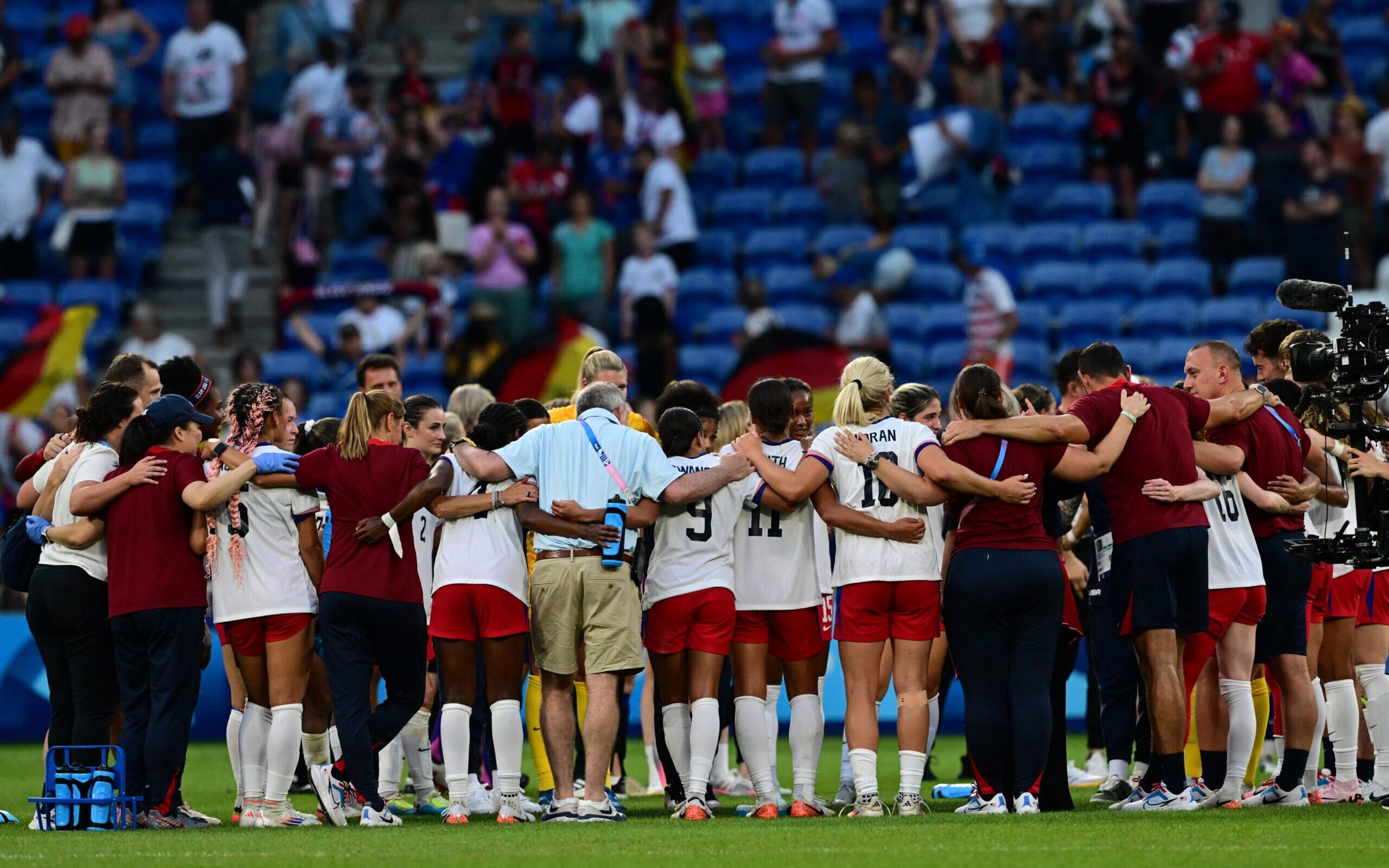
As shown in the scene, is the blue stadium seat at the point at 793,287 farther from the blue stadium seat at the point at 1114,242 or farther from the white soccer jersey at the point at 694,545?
the white soccer jersey at the point at 694,545

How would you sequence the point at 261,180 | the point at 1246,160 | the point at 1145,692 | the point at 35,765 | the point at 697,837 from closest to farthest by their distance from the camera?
1. the point at 697,837
2. the point at 1145,692
3. the point at 35,765
4. the point at 1246,160
5. the point at 261,180

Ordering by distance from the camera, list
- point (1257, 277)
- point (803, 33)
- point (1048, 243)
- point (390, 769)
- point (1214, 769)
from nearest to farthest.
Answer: point (1214, 769), point (390, 769), point (1257, 277), point (1048, 243), point (803, 33)

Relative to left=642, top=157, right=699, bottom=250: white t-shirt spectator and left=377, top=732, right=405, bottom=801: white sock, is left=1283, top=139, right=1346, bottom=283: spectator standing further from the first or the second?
left=377, top=732, right=405, bottom=801: white sock

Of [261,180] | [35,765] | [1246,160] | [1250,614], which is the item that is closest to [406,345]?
[261,180]

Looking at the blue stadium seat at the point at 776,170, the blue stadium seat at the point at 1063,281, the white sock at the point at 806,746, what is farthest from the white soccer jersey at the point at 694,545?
the blue stadium seat at the point at 776,170

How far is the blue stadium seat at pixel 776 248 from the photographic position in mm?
19906

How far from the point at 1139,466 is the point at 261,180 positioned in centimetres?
1458

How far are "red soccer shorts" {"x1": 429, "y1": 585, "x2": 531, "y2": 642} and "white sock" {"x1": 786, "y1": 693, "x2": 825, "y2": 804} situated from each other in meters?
1.48

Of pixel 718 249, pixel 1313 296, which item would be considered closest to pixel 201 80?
pixel 718 249

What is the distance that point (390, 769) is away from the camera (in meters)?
9.99

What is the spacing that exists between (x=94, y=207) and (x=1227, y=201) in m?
12.6

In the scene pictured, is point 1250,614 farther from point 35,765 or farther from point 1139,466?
point 35,765

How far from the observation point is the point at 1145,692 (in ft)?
32.2

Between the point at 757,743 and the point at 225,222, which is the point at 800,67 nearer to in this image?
the point at 225,222
